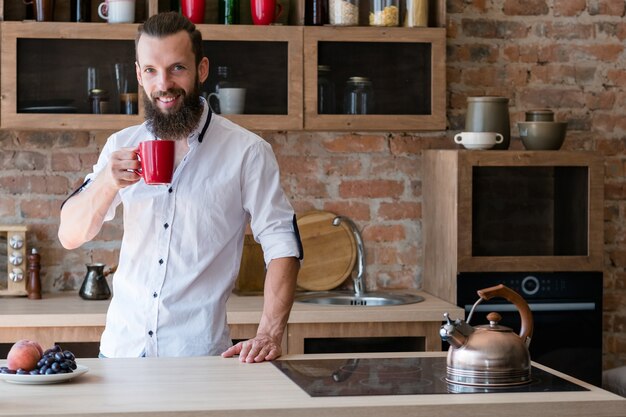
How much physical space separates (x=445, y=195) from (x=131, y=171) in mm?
1968

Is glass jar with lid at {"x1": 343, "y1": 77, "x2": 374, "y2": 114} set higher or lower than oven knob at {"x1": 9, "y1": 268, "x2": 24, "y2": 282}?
higher

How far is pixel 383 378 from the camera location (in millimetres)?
2438

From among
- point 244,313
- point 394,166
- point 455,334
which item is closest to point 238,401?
point 455,334

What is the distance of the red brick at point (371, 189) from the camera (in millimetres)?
4543

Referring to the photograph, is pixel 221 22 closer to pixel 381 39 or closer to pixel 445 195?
pixel 381 39

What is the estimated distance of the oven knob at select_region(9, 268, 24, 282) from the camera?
13.8 ft

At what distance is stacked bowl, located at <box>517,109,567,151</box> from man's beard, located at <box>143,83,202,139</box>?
176 cm

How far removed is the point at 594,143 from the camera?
15.3 ft

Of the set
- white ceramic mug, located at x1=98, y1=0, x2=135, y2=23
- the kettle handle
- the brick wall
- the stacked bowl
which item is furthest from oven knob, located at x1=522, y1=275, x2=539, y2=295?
white ceramic mug, located at x1=98, y1=0, x2=135, y2=23

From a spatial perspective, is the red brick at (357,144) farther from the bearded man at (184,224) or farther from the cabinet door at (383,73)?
the bearded man at (184,224)

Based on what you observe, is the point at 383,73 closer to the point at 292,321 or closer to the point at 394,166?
the point at 394,166

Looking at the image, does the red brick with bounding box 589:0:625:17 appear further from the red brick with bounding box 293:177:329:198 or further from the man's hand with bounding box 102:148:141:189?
the man's hand with bounding box 102:148:141:189

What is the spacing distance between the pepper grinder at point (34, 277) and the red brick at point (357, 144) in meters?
1.30

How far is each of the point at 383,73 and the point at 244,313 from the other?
3.79 ft
